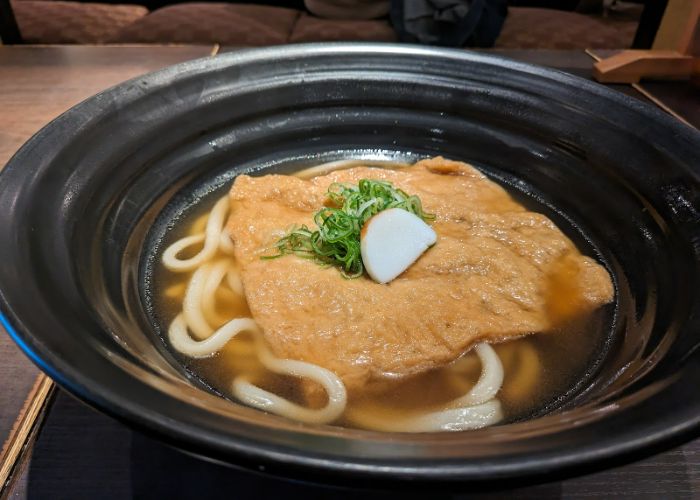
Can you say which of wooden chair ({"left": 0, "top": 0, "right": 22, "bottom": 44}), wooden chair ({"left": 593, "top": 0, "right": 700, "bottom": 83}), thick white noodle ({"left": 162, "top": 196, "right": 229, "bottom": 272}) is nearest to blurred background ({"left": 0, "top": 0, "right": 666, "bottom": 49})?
wooden chair ({"left": 0, "top": 0, "right": 22, "bottom": 44})

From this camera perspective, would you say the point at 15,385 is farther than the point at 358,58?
No

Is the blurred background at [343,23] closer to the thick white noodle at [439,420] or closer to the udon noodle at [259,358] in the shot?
the udon noodle at [259,358]

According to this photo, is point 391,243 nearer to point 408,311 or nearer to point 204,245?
point 408,311

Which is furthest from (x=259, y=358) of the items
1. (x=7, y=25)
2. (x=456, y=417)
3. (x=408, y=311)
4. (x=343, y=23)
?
(x=343, y=23)

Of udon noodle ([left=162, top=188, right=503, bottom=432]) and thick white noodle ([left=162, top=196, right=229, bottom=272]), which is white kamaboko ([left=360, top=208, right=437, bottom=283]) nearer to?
udon noodle ([left=162, top=188, right=503, bottom=432])

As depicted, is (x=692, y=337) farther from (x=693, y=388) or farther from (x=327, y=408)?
(x=327, y=408)

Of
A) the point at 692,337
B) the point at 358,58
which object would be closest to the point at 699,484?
the point at 692,337

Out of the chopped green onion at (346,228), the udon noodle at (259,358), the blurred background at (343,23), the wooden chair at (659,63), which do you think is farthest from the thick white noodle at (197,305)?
the blurred background at (343,23)
